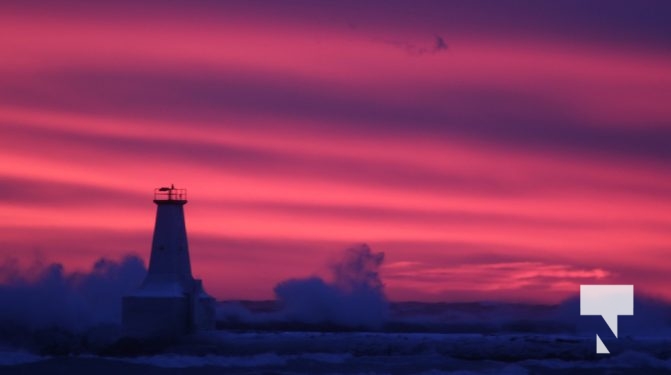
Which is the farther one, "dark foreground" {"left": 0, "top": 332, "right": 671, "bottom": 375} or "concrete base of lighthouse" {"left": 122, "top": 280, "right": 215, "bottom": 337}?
"concrete base of lighthouse" {"left": 122, "top": 280, "right": 215, "bottom": 337}

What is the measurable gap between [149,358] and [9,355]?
5638 mm

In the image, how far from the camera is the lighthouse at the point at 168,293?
4444 centimetres

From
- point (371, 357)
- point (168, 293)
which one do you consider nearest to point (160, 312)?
point (168, 293)

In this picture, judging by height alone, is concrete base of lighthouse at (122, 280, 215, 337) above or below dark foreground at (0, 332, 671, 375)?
above

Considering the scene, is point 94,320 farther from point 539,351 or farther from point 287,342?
point 539,351

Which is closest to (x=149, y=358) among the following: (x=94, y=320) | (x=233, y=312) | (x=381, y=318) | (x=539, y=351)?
(x=94, y=320)

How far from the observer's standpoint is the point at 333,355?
44812 mm

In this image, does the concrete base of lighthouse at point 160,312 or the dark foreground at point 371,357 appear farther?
the concrete base of lighthouse at point 160,312

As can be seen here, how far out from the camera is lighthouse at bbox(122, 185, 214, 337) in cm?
4444

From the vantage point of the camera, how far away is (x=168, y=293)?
147 feet

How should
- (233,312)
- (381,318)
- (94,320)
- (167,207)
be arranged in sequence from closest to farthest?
1. (167,207)
2. (94,320)
3. (381,318)
4. (233,312)

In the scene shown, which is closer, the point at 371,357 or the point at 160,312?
the point at 160,312

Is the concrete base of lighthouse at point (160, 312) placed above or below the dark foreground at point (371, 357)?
above

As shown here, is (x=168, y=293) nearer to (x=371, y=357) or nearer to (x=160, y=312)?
(x=160, y=312)
